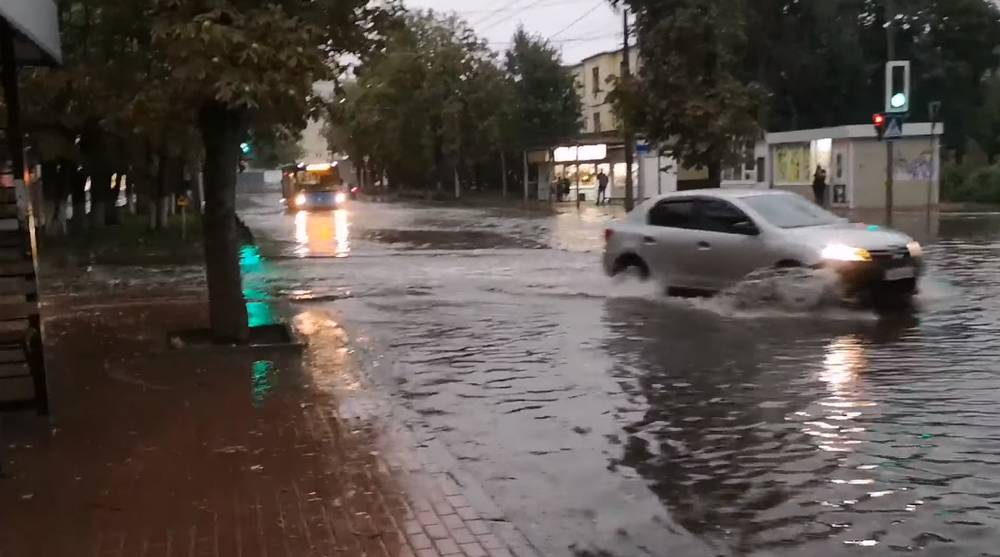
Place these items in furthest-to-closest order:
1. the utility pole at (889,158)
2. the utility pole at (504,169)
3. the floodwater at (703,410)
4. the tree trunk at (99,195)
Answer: the utility pole at (504,169) → the tree trunk at (99,195) → the utility pole at (889,158) → the floodwater at (703,410)

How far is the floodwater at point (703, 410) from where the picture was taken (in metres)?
5.74

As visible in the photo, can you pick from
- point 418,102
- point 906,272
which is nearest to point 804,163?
point 418,102

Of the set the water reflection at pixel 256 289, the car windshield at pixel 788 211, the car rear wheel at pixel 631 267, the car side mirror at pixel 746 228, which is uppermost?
the car windshield at pixel 788 211

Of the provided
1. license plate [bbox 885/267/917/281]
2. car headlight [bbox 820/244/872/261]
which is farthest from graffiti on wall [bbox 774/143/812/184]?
car headlight [bbox 820/244/872/261]

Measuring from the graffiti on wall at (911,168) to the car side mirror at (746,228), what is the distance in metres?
30.9

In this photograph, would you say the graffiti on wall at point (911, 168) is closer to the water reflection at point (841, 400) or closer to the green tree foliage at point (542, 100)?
the green tree foliage at point (542, 100)

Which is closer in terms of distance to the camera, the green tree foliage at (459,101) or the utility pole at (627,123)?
the utility pole at (627,123)

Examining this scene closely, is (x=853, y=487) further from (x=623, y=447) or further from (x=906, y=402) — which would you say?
(x=906, y=402)

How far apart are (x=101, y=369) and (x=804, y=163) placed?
39.9 m

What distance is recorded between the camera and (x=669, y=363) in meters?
10.4

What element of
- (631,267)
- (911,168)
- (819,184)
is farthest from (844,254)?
(911,168)

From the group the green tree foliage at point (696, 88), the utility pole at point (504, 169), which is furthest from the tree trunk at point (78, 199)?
the utility pole at point (504, 169)

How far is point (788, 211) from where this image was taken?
14.0 meters

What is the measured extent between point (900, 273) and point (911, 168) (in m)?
31.8
